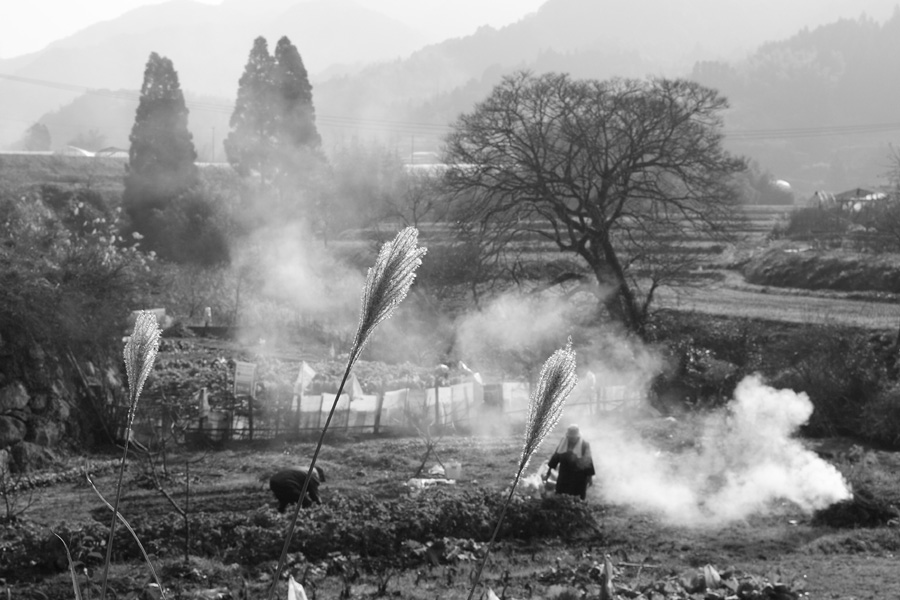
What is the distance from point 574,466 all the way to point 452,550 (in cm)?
278

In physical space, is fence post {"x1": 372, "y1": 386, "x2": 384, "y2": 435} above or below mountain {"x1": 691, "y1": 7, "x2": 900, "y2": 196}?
below

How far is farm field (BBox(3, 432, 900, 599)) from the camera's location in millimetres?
8875

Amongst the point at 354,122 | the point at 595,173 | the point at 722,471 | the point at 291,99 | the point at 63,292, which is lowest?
the point at 722,471

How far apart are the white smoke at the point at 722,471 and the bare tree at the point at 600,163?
31.0 feet

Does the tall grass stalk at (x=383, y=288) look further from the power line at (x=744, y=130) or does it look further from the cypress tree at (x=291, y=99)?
the power line at (x=744, y=130)

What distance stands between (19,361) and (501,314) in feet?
48.4

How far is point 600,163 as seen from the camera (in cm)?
2839

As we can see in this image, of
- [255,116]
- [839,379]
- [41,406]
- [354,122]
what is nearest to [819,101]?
[354,122]

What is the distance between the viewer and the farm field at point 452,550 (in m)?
8.88

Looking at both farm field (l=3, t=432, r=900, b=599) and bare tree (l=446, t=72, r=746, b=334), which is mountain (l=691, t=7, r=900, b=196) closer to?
bare tree (l=446, t=72, r=746, b=334)

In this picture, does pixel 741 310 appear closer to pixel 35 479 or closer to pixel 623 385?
pixel 623 385

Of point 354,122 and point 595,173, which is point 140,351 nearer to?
point 595,173

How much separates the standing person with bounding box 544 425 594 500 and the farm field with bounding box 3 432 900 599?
0.31 meters

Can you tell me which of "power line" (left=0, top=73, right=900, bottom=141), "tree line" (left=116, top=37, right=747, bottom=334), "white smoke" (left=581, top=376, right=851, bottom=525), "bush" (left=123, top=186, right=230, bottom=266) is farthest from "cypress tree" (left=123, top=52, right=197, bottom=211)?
"power line" (left=0, top=73, right=900, bottom=141)
